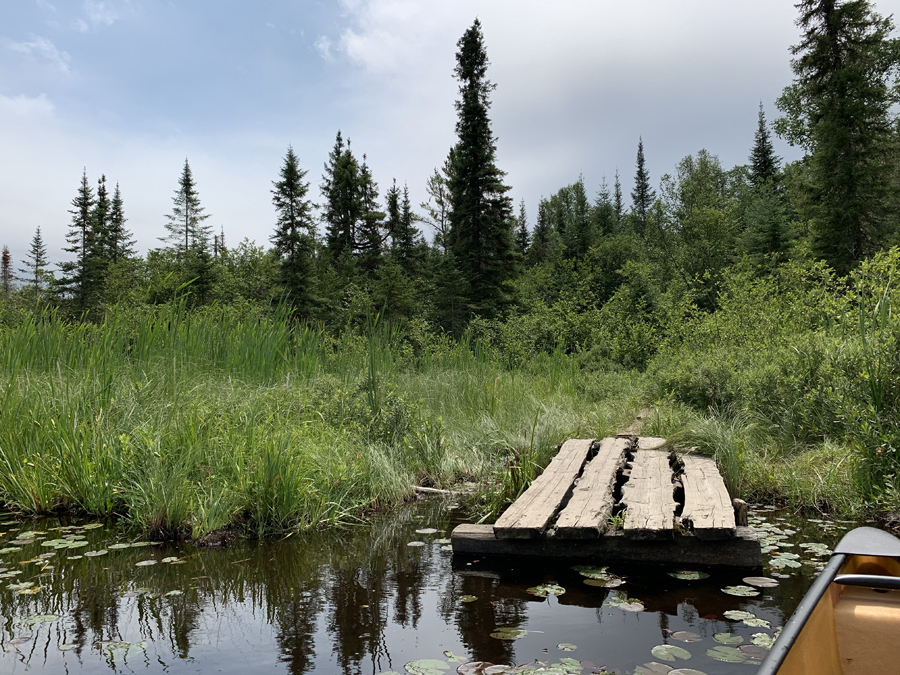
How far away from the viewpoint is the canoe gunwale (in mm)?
1189

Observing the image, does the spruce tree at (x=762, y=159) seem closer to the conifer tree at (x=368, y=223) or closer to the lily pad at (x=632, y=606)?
the conifer tree at (x=368, y=223)

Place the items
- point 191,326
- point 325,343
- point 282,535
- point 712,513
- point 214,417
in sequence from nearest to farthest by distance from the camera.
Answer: point 712,513 < point 282,535 < point 214,417 < point 191,326 < point 325,343

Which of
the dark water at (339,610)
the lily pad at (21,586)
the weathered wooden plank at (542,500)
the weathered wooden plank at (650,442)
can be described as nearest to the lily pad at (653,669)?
the dark water at (339,610)

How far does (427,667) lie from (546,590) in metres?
0.98

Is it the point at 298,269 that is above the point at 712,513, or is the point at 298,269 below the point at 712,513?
above

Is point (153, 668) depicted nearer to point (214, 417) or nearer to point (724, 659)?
point (724, 659)

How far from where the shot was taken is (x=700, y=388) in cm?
699

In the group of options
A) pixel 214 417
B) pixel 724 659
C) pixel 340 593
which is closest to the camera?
pixel 724 659

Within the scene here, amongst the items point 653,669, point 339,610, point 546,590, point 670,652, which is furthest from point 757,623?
point 339,610

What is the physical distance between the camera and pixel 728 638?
7.48 ft

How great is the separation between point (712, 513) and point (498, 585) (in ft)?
4.46

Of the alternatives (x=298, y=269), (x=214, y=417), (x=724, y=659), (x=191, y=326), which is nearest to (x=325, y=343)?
(x=191, y=326)

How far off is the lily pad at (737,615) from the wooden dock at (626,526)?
494 mm

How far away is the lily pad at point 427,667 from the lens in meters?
2.08
